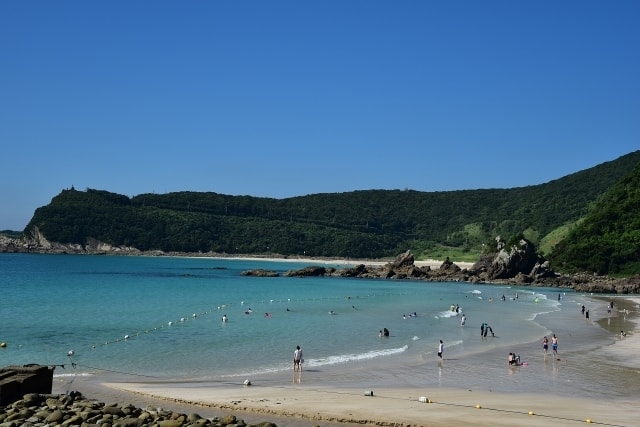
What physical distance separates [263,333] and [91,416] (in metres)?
25.2

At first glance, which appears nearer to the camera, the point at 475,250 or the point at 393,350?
the point at 393,350

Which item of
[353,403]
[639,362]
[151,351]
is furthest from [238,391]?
[639,362]

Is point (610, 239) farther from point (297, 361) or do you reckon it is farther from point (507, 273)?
point (297, 361)

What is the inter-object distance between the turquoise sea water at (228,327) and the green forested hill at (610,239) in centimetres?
3216

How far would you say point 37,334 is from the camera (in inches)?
1551

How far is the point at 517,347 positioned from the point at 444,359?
7591 mm

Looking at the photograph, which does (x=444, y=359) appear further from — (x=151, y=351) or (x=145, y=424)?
(x=145, y=424)

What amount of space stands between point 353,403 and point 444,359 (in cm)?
1309

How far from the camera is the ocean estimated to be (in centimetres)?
2981

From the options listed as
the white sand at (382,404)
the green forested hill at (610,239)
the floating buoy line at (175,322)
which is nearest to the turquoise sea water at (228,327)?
the floating buoy line at (175,322)

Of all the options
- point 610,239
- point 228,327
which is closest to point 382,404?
point 228,327

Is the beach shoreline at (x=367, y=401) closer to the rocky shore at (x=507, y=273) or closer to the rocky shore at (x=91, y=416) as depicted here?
the rocky shore at (x=91, y=416)

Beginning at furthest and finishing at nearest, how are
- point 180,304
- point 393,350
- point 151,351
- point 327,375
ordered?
point 180,304, point 393,350, point 151,351, point 327,375

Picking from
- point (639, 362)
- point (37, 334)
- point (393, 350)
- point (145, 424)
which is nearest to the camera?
point (145, 424)
